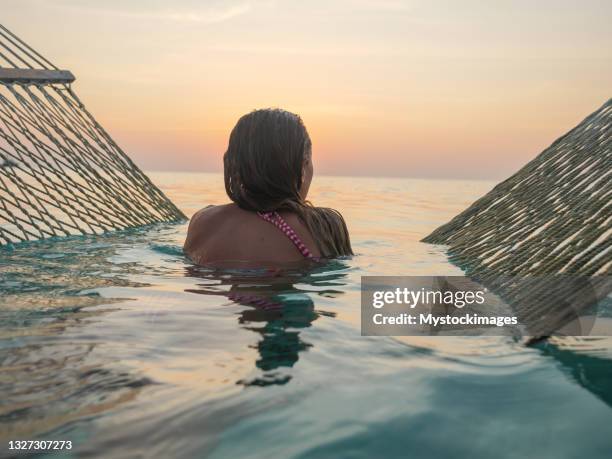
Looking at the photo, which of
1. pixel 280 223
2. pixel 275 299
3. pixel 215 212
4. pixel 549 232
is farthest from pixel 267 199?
pixel 549 232

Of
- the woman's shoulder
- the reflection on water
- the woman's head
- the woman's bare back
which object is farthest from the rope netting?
the woman's shoulder

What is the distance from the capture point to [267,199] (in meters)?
2.72

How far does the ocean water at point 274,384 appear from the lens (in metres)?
1.19

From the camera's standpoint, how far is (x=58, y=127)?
16.6 feet

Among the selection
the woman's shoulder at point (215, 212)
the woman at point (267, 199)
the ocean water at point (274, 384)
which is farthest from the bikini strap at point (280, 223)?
the ocean water at point (274, 384)

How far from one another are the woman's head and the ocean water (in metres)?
0.47

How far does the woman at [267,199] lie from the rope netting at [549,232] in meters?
0.89

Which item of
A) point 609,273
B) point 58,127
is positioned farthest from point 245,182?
point 58,127

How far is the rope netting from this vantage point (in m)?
2.12

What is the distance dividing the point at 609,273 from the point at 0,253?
3174 mm

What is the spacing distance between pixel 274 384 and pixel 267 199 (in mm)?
1370

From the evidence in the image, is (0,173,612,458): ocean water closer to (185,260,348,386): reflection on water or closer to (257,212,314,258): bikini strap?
(185,260,348,386): reflection on water

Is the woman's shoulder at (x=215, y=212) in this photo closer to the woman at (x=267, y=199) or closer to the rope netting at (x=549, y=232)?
the woman at (x=267, y=199)

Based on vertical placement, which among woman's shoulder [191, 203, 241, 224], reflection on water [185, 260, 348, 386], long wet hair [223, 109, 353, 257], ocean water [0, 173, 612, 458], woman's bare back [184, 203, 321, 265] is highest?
long wet hair [223, 109, 353, 257]
